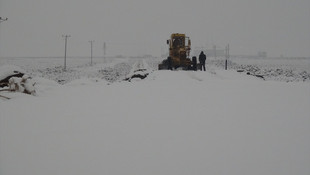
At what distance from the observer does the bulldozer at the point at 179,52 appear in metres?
20.8

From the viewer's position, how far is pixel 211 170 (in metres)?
2.31

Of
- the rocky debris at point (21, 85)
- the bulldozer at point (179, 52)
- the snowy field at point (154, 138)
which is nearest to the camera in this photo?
the snowy field at point (154, 138)

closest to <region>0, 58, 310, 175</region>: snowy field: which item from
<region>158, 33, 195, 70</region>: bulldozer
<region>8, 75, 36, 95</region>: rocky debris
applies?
<region>8, 75, 36, 95</region>: rocky debris

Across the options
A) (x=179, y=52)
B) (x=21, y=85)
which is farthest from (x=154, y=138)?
(x=179, y=52)

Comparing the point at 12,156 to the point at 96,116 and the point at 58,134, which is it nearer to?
the point at 58,134

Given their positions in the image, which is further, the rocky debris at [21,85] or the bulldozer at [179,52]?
the bulldozer at [179,52]

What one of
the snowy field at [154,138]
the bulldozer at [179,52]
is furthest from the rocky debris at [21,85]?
the bulldozer at [179,52]

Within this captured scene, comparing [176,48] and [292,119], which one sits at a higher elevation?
[176,48]

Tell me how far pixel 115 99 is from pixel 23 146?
3.30m

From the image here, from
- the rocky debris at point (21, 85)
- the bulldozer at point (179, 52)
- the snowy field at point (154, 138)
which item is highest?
the bulldozer at point (179, 52)

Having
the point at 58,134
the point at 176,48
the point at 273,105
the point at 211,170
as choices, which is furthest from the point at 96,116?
the point at 176,48

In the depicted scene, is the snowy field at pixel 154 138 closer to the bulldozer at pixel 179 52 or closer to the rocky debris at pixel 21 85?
the rocky debris at pixel 21 85

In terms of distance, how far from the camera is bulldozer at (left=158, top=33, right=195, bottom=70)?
818 inches

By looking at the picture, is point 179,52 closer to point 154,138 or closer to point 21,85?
point 21,85
